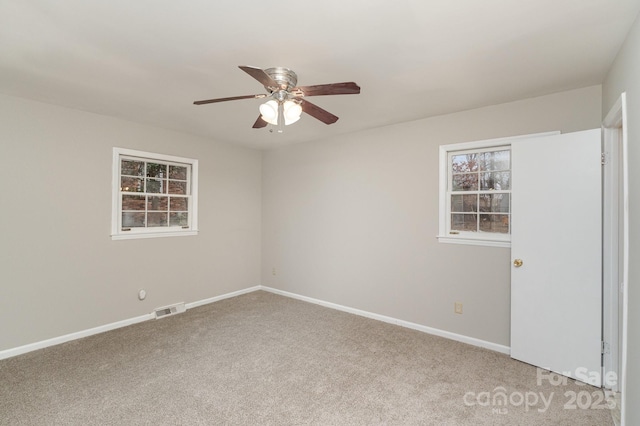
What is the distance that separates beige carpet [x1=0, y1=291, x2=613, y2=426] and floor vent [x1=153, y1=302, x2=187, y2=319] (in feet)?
1.48

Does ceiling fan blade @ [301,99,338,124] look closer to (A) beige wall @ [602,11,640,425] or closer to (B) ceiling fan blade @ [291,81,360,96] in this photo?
(B) ceiling fan blade @ [291,81,360,96]

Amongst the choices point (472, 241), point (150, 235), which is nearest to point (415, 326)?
point (472, 241)

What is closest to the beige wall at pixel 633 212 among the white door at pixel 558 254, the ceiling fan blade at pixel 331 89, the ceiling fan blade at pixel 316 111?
the white door at pixel 558 254

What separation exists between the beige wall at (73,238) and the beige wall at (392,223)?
1353 mm

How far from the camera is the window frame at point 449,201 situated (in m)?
3.07

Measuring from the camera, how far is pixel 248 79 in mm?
2512

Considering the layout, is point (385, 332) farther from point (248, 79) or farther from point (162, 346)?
point (248, 79)

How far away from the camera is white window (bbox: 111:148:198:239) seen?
146 inches

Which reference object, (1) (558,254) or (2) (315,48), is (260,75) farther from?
(1) (558,254)

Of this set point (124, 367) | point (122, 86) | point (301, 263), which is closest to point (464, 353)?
point (301, 263)

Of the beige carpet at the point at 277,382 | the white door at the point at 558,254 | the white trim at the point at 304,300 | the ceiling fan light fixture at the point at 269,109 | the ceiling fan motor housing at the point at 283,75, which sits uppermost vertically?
the ceiling fan motor housing at the point at 283,75

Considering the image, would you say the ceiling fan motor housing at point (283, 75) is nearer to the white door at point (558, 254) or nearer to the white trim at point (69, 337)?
the white door at point (558, 254)

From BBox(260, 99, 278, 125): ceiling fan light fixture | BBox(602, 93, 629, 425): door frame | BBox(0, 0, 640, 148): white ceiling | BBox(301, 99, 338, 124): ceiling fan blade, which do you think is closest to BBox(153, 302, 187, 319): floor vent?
BBox(0, 0, 640, 148): white ceiling

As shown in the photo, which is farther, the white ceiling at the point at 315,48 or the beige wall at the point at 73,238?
the beige wall at the point at 73,238
